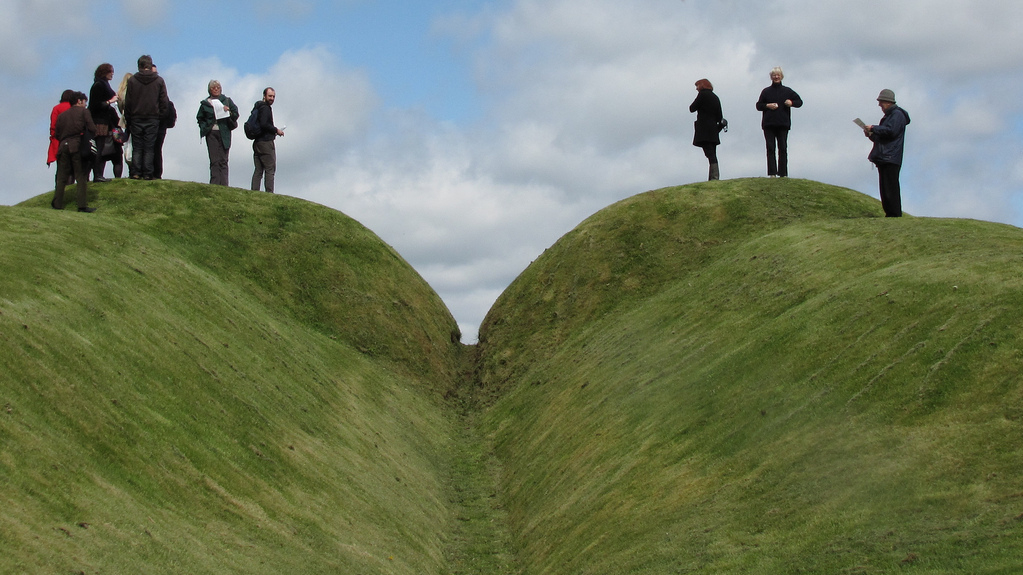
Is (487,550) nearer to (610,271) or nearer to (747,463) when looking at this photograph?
(747,463)

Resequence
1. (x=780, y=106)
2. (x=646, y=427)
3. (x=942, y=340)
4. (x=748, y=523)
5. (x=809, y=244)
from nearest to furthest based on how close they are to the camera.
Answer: (x=748, y=523), (x=942, y=340), (x=646, y=427), (x=809, y=244), (x=780, y=106)

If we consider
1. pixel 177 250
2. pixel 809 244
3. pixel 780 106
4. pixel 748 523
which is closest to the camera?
pixel 748 523

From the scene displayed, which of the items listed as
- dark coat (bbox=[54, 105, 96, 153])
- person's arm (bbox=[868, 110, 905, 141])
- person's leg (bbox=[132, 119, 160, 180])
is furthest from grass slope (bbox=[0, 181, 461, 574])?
person's arm (bbox=[868, 110, 905, 141])

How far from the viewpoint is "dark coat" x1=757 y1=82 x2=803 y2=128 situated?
36.1 m

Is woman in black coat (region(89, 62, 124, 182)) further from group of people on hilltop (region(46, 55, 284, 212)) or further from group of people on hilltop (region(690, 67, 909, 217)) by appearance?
group of people on hilltop (region(690, 67, 909, 217))

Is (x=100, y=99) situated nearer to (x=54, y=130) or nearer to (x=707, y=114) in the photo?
(x=54, y=130)

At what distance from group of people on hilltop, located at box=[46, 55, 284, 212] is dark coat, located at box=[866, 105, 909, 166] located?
22.3 m

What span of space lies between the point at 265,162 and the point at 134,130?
6.43 m

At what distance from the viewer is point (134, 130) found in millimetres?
34625

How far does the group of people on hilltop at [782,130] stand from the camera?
1143 inches

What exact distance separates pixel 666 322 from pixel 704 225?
8.74 meters

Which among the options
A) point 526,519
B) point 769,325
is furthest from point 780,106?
point 526,519

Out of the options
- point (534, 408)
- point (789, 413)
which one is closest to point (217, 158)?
point (534, 408)

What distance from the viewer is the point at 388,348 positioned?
37.1m
